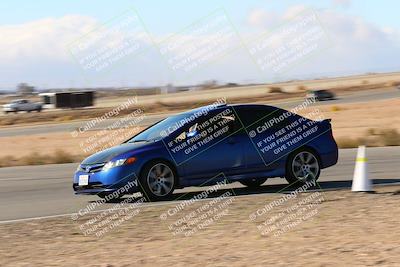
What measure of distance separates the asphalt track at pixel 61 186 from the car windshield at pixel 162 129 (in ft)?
3.56

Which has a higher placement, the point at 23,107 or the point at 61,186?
the point at 23,107

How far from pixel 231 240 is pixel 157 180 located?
424 centimetres

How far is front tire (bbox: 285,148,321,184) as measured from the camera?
13.4 metres

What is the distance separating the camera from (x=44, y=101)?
90750 mm

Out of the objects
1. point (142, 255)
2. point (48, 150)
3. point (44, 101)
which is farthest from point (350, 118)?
point (44, 101)

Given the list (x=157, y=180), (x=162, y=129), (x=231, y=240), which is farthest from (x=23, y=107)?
(x=231, y=240)

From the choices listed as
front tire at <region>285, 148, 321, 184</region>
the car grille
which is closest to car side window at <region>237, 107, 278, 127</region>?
front tire at <region>285, 148, 321, 184</region>

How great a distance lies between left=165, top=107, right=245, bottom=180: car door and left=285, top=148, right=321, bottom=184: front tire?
101 centimetres

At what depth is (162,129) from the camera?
12.8m

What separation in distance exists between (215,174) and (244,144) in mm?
732

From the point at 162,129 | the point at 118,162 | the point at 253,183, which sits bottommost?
the point at 253,183

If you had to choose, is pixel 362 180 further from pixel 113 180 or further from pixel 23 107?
pixel 23 107

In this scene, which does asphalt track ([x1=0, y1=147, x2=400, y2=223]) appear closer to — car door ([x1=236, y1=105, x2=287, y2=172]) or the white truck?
car door ([x1=236, y1=105, x2=287, y2=172])

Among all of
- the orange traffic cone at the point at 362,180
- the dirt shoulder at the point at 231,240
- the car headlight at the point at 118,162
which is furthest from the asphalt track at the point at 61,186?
the dirt shoulder at the point at 231,240
